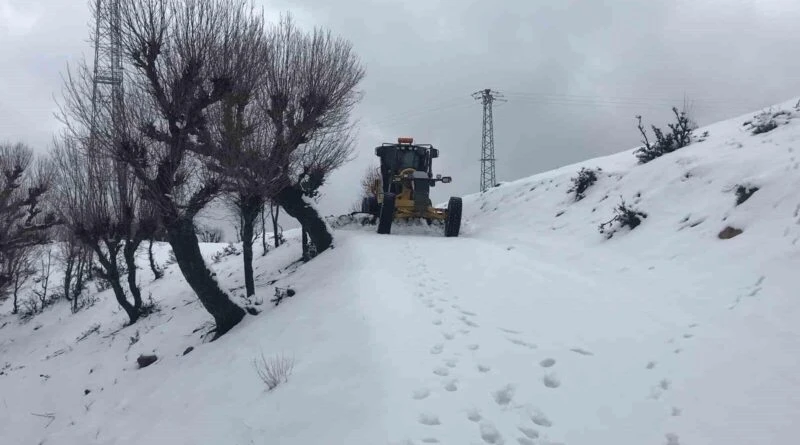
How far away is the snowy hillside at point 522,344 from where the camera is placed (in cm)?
397

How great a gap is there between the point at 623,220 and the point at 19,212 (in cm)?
2180

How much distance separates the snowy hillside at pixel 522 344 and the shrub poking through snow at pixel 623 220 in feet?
0.80

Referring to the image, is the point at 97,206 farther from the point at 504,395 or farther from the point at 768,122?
the point at 768,122

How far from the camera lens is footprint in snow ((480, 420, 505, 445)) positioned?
3604 mm

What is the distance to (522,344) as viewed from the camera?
5.40 meters

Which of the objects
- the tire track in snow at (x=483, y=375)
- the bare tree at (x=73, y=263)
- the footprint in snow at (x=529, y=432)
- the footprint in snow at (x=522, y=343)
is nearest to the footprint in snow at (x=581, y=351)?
the tire track in snow at (x=483, y=375)

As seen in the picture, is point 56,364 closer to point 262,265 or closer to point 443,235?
point 262,265

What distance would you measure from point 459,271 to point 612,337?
3811 millimetres

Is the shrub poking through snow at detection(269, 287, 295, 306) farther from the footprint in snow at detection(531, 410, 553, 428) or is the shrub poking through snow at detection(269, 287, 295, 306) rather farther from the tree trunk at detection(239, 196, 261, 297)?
the footprint in snow at detection(531, 410, 553, 428)

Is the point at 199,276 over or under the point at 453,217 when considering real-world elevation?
under

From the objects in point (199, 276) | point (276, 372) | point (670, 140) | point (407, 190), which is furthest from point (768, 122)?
point (199, 276)

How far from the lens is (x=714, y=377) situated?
14.6 feet

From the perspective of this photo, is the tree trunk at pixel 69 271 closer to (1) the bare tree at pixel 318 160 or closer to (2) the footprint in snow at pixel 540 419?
(1) the bare tree at pixel 318 160

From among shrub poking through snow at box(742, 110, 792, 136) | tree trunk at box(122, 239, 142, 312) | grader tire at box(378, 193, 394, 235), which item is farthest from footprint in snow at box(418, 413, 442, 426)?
tree trunk at box(122, 239, 142, 312)
